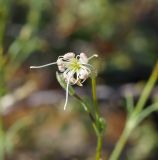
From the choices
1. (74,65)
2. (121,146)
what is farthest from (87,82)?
(74,65)

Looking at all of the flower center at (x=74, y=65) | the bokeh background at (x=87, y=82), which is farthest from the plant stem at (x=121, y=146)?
the bokeh background at (x=87, y=82)

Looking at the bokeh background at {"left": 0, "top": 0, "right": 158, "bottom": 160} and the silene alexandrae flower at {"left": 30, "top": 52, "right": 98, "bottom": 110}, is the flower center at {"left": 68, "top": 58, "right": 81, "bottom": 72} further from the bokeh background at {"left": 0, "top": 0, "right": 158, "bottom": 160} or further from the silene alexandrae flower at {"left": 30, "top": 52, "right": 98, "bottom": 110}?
the bokeh background at {"left": 0, "top": 0, "right": 158, "bottom": 160}

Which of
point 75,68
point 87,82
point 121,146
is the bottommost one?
point 75,68

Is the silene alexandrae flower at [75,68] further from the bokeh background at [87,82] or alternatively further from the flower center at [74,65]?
the bokeh background at [87,82]

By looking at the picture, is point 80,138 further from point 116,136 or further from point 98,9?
point 98,9

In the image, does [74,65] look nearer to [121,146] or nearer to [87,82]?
[121,146]

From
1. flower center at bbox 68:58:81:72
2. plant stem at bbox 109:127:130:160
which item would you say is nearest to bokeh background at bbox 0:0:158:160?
plant stem at bbox 109:127:130:160
